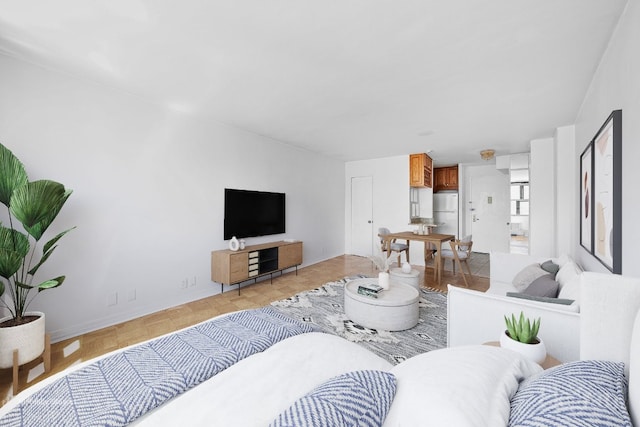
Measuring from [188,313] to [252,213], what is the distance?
67.9 inches

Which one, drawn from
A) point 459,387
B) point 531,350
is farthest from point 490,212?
point 459,387

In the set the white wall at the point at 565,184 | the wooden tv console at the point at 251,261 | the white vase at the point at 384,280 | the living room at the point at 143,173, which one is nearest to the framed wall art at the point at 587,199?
the living room at the point at 143,173

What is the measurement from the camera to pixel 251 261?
152 inches

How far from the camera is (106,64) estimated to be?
2.28 meters

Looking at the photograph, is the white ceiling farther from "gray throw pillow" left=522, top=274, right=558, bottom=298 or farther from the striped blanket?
the striped blanket

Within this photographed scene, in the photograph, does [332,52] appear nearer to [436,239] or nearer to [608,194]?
[608,194]

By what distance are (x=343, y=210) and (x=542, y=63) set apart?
481cm

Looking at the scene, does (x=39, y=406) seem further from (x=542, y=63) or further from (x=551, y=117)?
(x=551, y=117)

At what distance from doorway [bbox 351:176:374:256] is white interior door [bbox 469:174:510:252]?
294 centimetres

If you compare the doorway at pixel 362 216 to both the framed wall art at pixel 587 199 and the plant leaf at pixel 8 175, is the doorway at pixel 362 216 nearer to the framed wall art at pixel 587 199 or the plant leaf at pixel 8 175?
the framed wall art at pixel 587 199

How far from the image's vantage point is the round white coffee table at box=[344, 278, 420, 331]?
2553 mm

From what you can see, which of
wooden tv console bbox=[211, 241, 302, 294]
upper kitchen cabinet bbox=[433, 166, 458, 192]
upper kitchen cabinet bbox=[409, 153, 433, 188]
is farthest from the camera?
upper kitchen cabinet bbox=[433, 166, 458, 192]

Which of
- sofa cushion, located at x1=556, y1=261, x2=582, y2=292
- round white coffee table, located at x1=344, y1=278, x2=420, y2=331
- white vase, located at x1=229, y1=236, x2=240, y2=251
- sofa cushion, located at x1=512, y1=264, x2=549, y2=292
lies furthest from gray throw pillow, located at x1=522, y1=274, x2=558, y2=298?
white vase, located at x1=229, y1=236, x2=240, y2=251

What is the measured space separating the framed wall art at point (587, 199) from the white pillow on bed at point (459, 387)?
2110 mm
